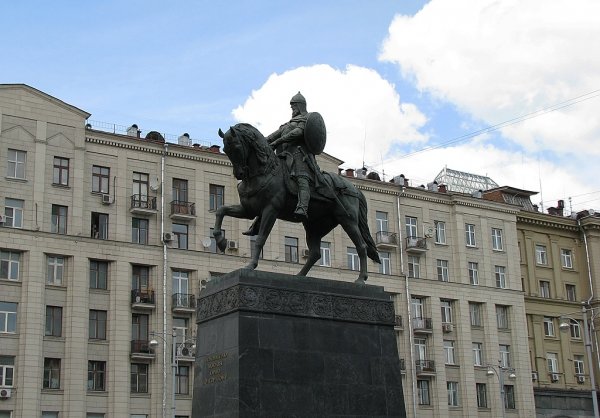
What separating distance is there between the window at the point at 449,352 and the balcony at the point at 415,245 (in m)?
6.26

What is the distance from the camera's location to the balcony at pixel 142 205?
185 ft

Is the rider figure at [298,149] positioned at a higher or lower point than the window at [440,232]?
lower

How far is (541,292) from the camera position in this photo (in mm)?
74125


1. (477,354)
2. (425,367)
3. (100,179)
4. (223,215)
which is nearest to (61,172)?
(100,179)

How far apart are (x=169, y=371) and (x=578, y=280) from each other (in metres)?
35.3

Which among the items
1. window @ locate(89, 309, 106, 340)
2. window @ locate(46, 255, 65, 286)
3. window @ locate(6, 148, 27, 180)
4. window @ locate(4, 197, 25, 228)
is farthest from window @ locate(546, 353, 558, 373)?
window @ locate(6, 148, 27, 180)

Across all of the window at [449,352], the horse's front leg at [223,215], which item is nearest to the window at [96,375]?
the window at [449,352]

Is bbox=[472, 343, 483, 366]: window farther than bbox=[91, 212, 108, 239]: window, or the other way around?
bbox=[472, 343, 483, 366]: window

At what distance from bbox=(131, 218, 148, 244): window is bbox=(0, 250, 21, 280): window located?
6.81m

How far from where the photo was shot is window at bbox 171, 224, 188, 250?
190 feet

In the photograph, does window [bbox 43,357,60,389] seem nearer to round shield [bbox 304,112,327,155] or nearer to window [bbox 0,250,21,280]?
window [bbox 0,250,21,280]

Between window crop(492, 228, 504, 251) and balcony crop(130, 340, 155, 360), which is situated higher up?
window crop(492, 228, 504, 251)

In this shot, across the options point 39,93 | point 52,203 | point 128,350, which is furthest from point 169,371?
point 39,93

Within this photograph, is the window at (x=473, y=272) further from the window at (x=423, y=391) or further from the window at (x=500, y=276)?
the window at (x=423, y=391)
